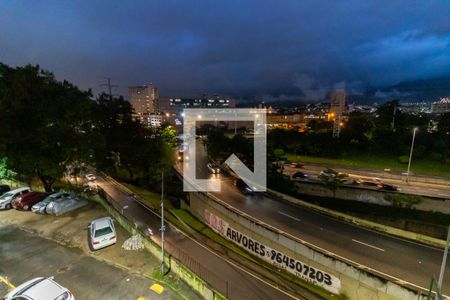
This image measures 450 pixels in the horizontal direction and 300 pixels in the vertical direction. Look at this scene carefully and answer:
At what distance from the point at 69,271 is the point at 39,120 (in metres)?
13.3

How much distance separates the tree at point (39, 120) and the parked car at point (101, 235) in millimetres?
8211

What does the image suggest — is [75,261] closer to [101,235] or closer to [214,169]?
[101,235]

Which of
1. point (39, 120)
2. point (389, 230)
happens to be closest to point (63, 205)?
point (39, 120)

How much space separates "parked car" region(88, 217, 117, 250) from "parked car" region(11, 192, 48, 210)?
949 cm

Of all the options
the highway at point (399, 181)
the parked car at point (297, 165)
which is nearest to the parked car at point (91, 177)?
the highway at point (399, 181)

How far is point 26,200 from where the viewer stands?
70.0 feet

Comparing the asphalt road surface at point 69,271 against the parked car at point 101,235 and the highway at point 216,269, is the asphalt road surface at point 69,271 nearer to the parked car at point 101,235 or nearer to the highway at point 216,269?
the parked car at point 101,235

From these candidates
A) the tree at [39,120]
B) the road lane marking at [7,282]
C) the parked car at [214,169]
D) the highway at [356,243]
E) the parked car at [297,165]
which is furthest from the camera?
the parked car at [297,165]

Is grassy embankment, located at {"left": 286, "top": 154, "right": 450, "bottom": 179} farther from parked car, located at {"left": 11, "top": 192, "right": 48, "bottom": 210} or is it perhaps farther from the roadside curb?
Result: parked car, located at {"left": 11, "top": 192, "right": 48, "bottom": 210}

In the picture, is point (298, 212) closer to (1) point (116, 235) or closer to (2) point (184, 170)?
(1) point (116, 235)

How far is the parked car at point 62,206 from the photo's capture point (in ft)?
66.3

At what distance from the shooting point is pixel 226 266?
16.9 meters

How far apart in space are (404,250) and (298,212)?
863 centimetres

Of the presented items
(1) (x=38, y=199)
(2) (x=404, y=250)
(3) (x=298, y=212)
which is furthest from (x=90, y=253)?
(2) (x=404, y=250)
